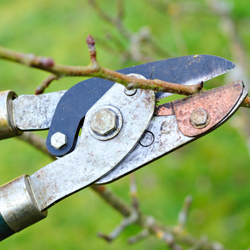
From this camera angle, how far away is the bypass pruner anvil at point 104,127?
119cm

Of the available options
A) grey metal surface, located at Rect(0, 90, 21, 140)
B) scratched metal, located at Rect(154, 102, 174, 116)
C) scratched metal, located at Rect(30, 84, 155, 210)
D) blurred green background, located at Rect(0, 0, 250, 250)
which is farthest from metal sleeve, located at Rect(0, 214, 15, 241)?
blurred green background, located at Rect(0, 0, 250, 250)

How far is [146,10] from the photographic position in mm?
4488

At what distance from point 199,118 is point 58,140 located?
1.79 ft

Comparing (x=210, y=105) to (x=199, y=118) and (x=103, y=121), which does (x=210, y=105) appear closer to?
(x=199, y=118)

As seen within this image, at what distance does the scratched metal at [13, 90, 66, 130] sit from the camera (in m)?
1.30

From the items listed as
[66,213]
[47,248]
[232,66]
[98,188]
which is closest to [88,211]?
[66,213]

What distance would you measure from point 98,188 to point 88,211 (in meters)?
1.55

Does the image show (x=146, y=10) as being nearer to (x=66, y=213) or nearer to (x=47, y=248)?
(x=66, y=213)

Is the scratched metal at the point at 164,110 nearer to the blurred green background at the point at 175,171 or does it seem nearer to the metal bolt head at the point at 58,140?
the metal bolt head at the point at 58,140

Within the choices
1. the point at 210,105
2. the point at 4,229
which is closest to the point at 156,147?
the point at 210,105

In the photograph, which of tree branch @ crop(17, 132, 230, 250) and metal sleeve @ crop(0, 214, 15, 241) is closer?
metal sleeve @ crop(0, 214, 15, 241)

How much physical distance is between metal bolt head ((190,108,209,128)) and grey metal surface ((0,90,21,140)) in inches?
27.0

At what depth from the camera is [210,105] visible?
3.86 feet

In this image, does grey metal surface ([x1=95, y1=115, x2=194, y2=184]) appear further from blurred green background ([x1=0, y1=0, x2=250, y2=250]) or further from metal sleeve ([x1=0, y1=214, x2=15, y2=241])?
blurred green background ([x1=0, y1=0, x2=250, y2=250])
